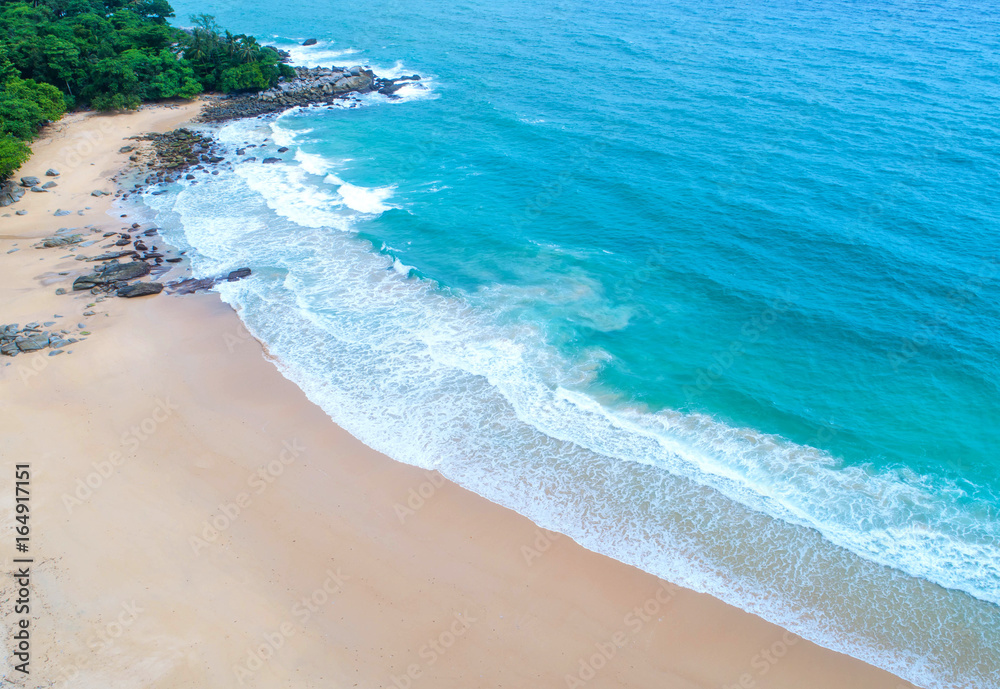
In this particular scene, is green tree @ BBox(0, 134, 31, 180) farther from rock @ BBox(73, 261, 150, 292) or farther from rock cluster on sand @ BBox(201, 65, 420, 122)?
rock cluster on sand @ BBox(201, 65, 420, 122)

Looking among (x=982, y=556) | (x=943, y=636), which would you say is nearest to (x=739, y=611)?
(x=943, y=636)

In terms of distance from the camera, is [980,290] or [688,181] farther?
[688,181]

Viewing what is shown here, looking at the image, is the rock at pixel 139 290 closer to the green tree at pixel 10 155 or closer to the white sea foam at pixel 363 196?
the white sea foam at pixel 363 196

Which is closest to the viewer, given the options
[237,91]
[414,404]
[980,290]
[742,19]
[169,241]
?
[414,404]

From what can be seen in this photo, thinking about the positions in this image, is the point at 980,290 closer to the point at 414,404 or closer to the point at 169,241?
the point at 414,404

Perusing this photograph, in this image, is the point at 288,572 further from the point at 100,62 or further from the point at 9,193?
the point at 100,62

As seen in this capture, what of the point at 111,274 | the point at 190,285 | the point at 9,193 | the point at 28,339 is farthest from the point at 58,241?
the point at 28,339

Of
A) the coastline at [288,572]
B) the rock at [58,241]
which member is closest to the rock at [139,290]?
the coastline at [288,572]
